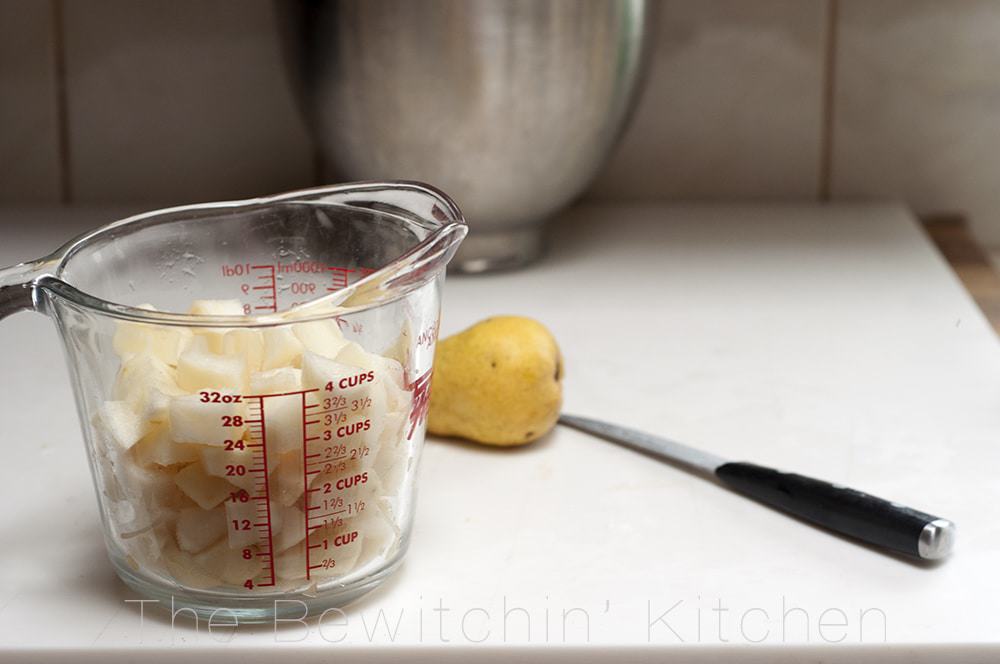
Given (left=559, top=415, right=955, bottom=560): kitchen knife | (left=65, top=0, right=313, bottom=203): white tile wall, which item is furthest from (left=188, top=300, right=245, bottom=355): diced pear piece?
(left=65, top=0, right=313, bottom=203): white tile wall

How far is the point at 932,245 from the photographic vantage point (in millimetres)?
1073

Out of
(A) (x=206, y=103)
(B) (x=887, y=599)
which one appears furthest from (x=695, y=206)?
(B) (x=887, y=599)

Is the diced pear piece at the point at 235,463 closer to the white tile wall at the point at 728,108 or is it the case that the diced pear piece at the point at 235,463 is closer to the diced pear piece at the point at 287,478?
the diced pear piece at the point at 287,478

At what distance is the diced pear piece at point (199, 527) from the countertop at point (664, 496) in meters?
0.04

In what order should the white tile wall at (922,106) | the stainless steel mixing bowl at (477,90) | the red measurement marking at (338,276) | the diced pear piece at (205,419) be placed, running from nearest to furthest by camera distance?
the diced pear piece at (205,419)
the red measurement marking at (338,276)
the stainless steel mixing bowl at (477,90)
the white tile wall at (922,106)

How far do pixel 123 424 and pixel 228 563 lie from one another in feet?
0.24

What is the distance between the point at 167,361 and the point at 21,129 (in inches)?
31.4

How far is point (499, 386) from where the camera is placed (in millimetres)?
684

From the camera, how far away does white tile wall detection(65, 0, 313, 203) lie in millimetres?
1171

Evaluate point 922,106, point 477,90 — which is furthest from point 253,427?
point 922,106

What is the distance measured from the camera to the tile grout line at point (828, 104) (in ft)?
3.80

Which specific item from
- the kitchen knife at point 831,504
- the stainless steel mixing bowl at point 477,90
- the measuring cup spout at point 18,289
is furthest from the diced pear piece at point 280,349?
the stainless steel mixing bowl at point 477,90

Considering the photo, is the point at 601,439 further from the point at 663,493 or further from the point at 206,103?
the point at 206,103

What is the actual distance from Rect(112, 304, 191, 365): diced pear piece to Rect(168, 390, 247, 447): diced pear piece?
2 cm
